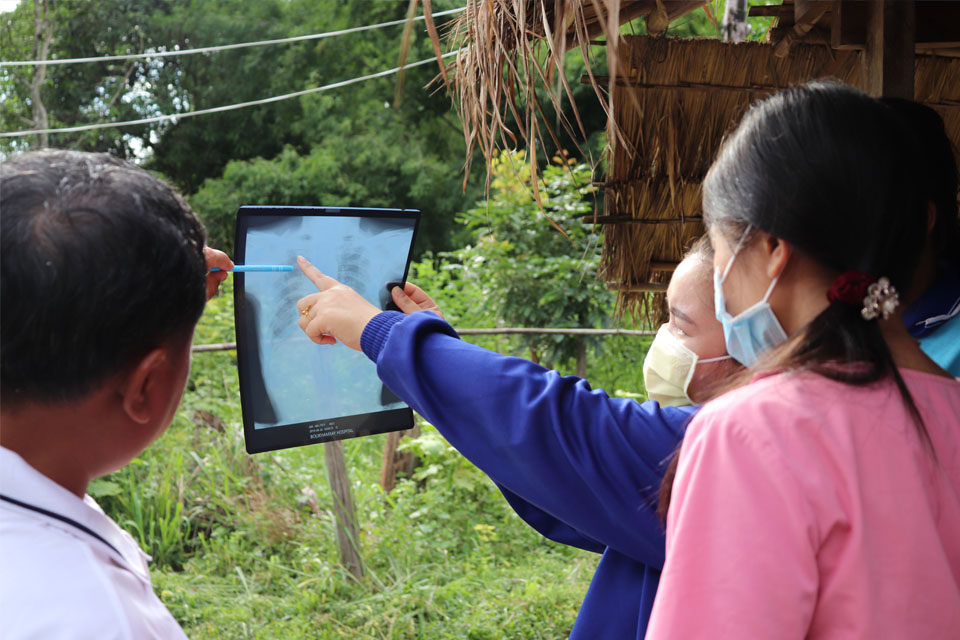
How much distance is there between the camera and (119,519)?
389cm

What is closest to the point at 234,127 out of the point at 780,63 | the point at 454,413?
the point at 780,63

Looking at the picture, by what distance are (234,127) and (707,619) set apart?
45.2 ft

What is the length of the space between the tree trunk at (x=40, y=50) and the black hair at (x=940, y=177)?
39.3 ft

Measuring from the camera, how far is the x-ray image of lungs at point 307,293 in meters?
1.70

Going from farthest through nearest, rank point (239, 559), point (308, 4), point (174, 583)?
1. point (308, 4)
2. point (239, 559)
3. point (174, 583)

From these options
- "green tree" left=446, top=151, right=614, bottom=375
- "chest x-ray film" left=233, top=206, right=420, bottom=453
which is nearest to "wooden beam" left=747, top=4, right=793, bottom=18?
"chest x-ray film" left=233, top=206, right=420, bottom=453

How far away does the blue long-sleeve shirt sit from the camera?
1228 millimetres

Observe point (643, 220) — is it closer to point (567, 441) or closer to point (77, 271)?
point (567, 441)

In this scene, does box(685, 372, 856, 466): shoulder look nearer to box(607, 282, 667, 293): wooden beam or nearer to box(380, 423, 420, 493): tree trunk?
box(607, 282, 667, 293): wooden beam

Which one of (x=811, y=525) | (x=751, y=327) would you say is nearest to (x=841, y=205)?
(x=751, y=327)

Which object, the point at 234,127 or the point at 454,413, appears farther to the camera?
the point at 234,127

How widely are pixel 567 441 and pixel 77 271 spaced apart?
710 millimetres

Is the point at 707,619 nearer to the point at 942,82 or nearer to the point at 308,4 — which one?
the point at 942,82

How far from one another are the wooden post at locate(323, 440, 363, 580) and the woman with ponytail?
9.14ft
